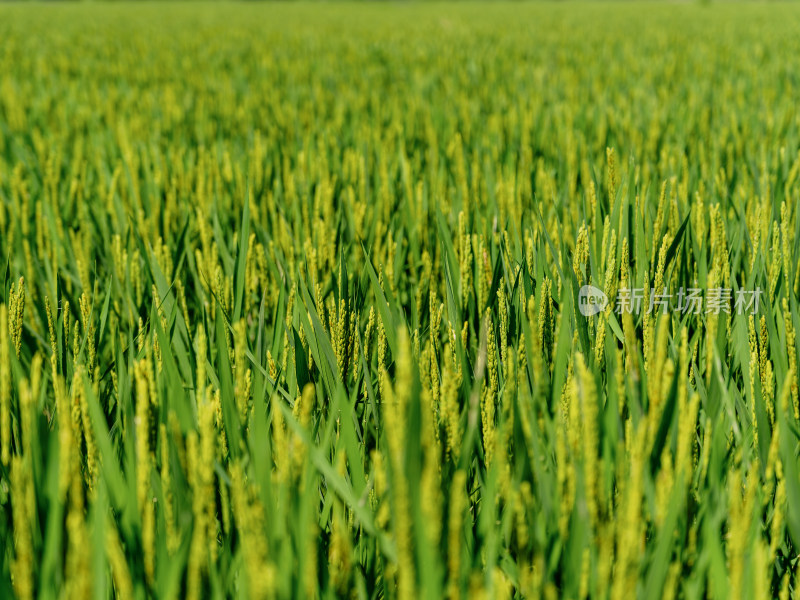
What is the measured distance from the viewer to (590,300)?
1.11m

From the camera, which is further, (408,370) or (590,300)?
(590,300)

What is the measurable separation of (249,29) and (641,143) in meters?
7.79

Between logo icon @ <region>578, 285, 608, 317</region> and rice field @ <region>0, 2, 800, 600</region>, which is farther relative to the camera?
logo icon @ <region>578, 285, 608, 317</region>

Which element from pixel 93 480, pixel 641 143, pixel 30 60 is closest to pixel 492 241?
pixel 93 480

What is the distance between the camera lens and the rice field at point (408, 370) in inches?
24.7

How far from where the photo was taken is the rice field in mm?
626

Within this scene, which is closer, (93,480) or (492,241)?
(93,480)

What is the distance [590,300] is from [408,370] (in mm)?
639

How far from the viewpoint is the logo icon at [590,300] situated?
1.08 metres

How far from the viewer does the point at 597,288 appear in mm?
1108

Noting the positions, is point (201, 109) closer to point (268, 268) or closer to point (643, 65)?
point (268, 268)

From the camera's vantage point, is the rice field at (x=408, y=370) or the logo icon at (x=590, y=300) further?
the logo icon at (x=590, y=300)

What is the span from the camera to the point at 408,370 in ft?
1.79

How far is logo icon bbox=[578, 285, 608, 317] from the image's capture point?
42.7 inches
